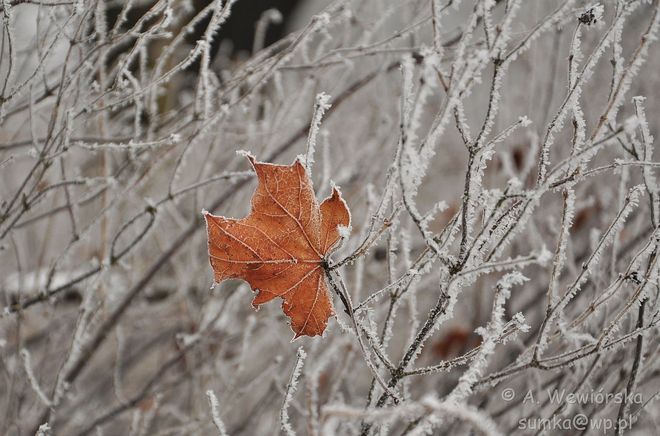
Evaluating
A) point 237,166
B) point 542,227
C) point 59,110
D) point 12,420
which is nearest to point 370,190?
point 59,110

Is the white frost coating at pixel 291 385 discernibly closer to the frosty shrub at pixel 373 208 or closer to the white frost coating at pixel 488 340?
the frosty shrub at pixel 373 208

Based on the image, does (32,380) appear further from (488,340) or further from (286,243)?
(488,340)

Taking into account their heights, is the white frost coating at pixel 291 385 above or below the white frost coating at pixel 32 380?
below

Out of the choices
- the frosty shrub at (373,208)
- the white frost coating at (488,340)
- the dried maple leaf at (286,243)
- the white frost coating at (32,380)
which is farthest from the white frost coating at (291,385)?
the white frost coating at (32,380)

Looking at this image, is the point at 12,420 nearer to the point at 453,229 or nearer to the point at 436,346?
the point at 453,229

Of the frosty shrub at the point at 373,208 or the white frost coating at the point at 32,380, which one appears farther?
the white frost coating at the point at 32,380

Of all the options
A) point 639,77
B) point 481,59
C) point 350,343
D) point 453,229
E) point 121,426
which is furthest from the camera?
point 121,426
